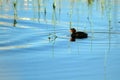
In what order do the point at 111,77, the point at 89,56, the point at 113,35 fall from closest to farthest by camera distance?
the point at 111,77
the point at 89,56
the point at 113,35

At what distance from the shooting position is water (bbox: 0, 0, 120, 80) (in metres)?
8.25

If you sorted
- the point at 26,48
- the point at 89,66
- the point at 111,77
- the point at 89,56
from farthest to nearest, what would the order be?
the point at 26,48 < the point at 89,56 < the point at 89,66 < the point at 111,77

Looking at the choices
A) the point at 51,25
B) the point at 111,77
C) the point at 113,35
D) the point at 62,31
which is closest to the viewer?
the point at 111,77

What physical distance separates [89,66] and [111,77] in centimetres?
107

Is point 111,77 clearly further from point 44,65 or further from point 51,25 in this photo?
point 51,25

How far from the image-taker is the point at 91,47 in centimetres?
1145

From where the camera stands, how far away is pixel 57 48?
11.2m

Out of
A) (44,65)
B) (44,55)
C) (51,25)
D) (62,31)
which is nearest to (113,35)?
(62,31)

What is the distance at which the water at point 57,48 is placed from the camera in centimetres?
825

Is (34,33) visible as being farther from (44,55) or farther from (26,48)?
(44,55)

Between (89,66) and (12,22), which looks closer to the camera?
(89,66)

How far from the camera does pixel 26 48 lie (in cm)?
1112

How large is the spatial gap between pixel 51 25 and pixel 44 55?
5.68m

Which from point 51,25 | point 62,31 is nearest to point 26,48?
point 62,31
